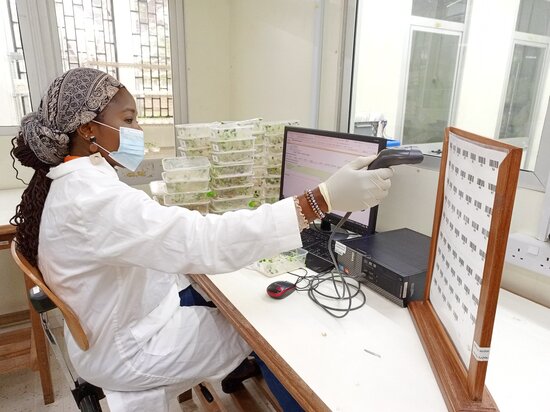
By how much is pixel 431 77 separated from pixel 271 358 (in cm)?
217

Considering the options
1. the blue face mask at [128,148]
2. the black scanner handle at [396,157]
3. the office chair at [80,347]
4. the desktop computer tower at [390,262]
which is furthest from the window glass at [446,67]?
the office chair at [80,347]

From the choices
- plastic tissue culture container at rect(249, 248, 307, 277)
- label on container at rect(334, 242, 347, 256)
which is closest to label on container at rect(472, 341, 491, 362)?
label on container at rect(334, 242, 347, 256)

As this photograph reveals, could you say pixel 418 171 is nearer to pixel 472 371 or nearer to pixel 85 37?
pixel 472 371

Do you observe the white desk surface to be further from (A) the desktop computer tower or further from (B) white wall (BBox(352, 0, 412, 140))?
(B) white wall (BBox(352, 0, 412, 140))

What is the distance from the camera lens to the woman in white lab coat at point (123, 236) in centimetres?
89

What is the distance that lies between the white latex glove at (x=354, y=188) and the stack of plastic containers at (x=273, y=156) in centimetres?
83

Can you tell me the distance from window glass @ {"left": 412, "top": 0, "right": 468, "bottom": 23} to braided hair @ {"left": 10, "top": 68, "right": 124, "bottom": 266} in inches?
72.8

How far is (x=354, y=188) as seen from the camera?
959 millimetres

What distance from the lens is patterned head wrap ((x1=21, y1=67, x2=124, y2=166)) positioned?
39.9 inches

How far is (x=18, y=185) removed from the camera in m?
2.24

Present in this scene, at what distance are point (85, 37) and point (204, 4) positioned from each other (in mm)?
767

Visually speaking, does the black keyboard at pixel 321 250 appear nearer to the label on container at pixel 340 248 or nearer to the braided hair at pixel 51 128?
the label on container at pixel 340 248

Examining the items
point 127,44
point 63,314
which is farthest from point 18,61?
point 63,314

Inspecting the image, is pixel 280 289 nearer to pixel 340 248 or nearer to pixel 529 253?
pixel 340 248
